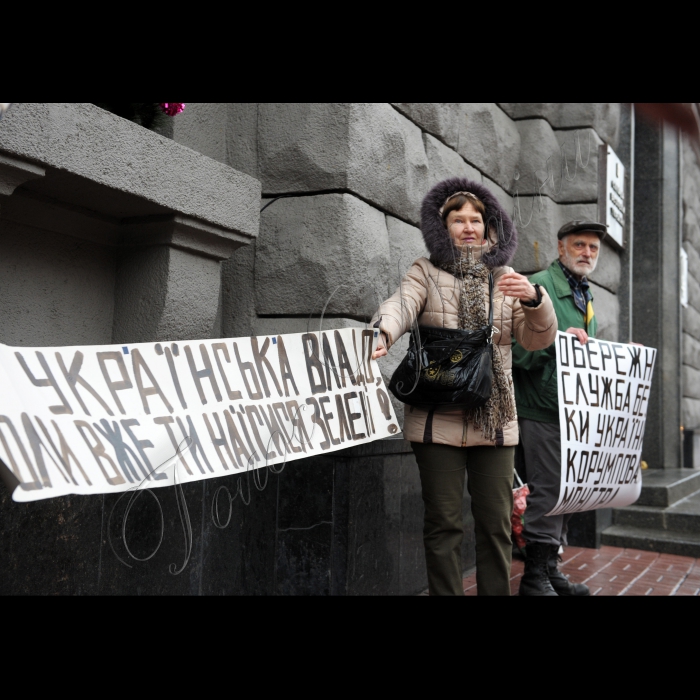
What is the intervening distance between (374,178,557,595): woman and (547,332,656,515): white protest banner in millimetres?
927

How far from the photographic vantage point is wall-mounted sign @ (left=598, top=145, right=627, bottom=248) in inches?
247

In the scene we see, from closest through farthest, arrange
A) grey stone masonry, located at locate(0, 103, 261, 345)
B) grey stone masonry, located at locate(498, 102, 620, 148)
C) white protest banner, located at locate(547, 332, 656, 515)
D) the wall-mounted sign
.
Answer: grey stone masonry, located at locate(0, 103, 261, 345), white protest banner, located at locate(547, 332, 656, 515), grey stone masonry, located at locate(498, 102, 620, 148), the wall-mounted sign

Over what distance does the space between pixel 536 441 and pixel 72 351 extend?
8.34 ft

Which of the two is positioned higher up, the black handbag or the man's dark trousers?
the black handbag

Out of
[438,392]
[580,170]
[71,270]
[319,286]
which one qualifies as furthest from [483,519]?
[580,170]

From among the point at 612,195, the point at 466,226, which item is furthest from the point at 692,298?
the point at 466,226

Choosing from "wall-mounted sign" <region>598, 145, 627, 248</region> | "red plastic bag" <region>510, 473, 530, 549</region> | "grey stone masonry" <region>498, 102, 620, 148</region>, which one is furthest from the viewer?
"wall-mounted sign" <region>598, 145, 627, 248</region>

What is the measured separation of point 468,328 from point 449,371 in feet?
0.70

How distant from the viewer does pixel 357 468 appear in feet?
12.0

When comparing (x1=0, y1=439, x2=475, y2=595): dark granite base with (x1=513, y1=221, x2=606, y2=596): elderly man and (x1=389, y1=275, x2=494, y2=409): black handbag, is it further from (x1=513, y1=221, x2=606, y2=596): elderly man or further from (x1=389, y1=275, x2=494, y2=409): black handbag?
(x1=389, y1=275, x2=494, y2=409): black handbag

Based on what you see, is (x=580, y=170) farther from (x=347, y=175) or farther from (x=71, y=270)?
(x=71, y=270)

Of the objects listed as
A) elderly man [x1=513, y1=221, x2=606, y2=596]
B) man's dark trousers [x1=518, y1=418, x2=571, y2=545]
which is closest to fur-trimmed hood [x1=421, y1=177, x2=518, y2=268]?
elderly man [x1=513, y1=221, x2=606, y2=596]

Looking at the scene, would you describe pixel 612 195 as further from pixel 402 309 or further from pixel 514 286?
pixel 402 309

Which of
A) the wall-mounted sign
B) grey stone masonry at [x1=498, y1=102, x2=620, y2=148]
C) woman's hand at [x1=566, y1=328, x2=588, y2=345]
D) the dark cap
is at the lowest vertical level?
woman's hand at [x1=566, y1=328, x2=588, y2=345]
